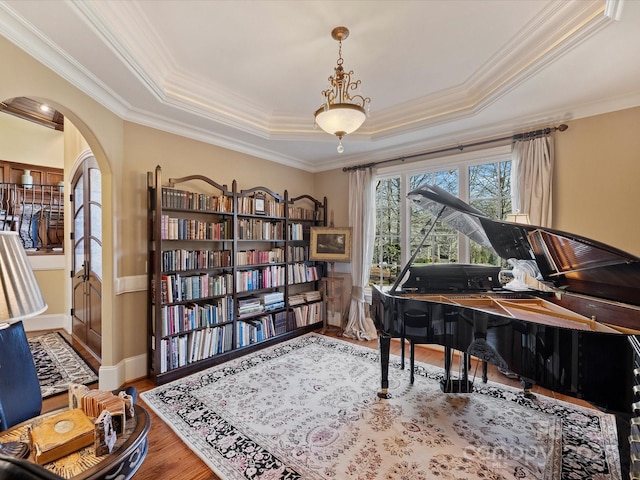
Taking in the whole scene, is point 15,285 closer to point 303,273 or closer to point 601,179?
point 303,273

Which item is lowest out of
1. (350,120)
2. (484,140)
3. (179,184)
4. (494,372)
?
(494,372)

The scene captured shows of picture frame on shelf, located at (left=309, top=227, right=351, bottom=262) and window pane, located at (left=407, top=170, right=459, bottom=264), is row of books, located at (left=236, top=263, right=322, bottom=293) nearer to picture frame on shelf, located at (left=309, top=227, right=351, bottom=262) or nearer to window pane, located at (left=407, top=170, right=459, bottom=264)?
picture frame on shelf, located at (left=309, top=227, right=351, bottom=262)

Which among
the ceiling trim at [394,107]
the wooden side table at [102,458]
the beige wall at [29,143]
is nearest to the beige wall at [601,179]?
the ceiling trim at [394,107]

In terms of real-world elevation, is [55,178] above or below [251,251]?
above

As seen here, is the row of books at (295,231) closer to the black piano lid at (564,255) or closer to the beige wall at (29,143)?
the black piano lid at (564,255)

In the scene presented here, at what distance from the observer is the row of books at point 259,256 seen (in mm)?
3713

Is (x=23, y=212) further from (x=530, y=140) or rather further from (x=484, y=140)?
(x=530, y=140)

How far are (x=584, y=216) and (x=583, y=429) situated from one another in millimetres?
1885

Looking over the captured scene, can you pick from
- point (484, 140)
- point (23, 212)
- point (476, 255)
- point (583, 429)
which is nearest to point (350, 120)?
point (484, 140)

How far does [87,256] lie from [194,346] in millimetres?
2036

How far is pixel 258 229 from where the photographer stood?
391 centimetres

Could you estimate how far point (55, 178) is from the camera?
5559 mm

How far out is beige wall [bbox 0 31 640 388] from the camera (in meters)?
2.60

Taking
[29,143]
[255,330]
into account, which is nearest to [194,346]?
[255,330]
